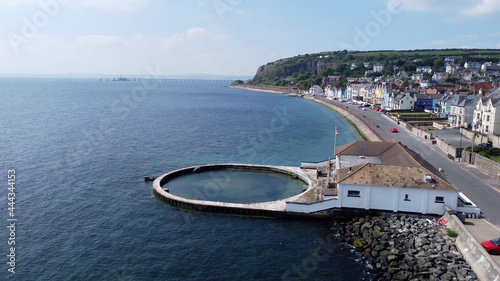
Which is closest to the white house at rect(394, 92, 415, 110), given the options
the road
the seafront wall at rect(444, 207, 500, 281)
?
the road

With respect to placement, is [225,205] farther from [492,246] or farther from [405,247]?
[492,246]

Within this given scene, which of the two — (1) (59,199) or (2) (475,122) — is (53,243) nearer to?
(1) (59,199)

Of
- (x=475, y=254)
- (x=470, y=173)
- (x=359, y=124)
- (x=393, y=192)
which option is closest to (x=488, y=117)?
(x=470, y=173)

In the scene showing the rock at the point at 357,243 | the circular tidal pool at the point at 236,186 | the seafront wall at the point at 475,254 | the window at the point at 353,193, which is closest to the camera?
the seafront wall at the point at 475,254

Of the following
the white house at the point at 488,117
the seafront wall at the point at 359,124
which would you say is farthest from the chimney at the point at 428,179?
the white house at the point at 488,117

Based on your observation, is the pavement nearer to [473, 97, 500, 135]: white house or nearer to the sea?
[473, 97, 500, 135]: white house

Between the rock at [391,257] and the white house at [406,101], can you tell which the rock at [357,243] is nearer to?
the rock at [391,257]
